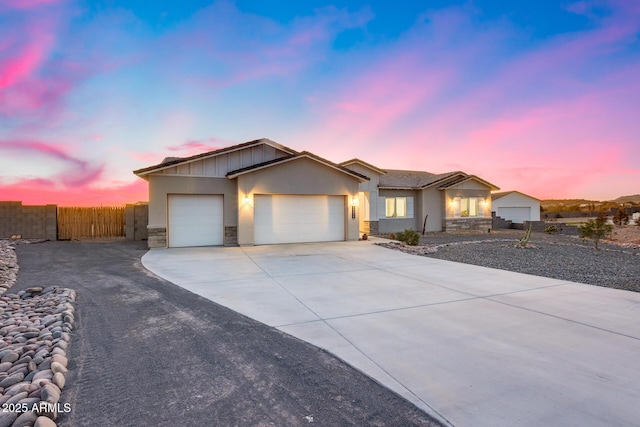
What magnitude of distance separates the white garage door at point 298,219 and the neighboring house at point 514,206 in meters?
20.5

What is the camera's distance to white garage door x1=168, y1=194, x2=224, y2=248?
12.6m

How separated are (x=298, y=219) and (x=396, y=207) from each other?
28.9ft

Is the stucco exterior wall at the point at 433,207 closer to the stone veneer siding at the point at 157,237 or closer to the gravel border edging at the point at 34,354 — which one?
the stone veneer siding at the point at 157,237

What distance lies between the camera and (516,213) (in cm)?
2906

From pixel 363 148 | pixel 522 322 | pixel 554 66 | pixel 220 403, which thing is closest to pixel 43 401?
pixel 220 403

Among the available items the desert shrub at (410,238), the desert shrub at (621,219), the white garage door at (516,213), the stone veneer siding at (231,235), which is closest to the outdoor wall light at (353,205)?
the desert shrub at (410,238)

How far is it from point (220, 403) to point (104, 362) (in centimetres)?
156

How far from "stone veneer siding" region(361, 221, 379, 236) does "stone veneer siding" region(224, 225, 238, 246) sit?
8.76 metres

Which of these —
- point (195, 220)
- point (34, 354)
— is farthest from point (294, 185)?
point (34, 354)

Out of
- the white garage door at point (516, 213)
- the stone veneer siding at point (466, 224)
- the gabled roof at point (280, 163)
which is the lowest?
the stone veneer siding at point (466, 224)

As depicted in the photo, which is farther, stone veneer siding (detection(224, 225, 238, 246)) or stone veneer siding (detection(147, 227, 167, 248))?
stone veneer siding (detection(224, 225, 238, 246))

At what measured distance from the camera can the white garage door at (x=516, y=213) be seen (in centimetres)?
2862

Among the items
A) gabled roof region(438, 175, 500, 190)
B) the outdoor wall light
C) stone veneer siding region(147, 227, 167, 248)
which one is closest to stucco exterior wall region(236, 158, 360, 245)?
the outdoor wall light

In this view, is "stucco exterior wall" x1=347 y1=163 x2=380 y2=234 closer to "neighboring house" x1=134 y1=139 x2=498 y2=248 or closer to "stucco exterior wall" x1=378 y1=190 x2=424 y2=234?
"stucco exterior wall" x1=378 y1=190 x2=424 y2=234
